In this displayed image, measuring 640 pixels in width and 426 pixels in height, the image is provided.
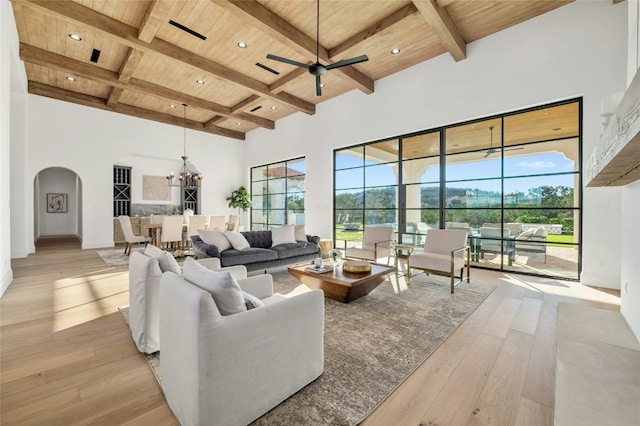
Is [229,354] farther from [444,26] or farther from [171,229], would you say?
[171,229]

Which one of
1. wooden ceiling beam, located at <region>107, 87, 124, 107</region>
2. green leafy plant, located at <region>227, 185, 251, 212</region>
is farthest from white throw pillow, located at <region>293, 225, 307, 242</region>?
wooden ceiling beam, located at <region>107, 87, 124, 107</region>

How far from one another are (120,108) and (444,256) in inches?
362

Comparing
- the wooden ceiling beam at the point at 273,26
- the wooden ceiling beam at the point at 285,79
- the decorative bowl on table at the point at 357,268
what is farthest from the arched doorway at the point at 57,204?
the decorative bowl on table at the point at 357,268

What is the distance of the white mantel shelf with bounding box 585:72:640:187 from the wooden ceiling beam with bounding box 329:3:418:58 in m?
3.33

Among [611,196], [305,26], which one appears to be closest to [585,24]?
[611,196]

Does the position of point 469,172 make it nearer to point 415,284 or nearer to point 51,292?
point 415,284

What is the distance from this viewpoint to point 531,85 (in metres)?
4.36

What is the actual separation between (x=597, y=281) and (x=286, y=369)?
4.74 m

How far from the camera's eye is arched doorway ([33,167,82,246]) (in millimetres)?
10104

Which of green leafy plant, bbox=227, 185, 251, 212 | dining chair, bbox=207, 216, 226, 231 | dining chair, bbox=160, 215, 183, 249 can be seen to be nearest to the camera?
dining chair, bbox=160, 215, 183, 249

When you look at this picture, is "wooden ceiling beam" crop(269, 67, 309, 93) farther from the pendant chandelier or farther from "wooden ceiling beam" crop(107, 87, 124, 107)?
"wooden ceiling beam" crop(107, 87, 124, 107)

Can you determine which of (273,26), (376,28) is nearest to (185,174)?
(273,26)

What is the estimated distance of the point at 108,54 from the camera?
5320 mm

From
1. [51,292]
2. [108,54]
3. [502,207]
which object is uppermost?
[108,54]
